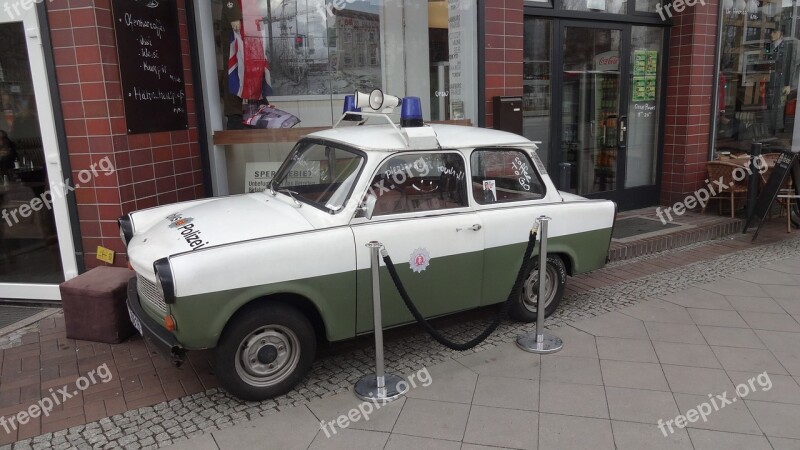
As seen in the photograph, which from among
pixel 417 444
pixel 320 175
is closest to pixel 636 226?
pixel 320 175

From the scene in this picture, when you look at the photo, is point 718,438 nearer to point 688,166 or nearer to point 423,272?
point 423,272

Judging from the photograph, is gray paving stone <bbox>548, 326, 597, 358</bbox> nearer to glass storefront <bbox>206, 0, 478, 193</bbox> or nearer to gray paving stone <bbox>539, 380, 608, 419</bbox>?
gray paving stone <bbox>539, 380, 608, 419</bbox>

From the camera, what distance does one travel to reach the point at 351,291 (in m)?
3.72

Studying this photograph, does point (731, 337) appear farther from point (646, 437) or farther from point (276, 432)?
point (276, 432)

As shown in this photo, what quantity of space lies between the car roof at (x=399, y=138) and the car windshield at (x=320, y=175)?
95mm

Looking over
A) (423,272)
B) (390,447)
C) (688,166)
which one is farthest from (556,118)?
(390,447)

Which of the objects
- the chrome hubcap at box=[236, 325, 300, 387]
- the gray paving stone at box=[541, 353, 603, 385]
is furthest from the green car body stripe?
the gray paving stone at box=[541, 353, 603, 385]

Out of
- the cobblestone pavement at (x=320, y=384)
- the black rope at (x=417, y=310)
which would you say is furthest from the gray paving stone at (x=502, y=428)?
the cobblestone pavement at (x=320, y=384)

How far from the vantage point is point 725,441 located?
10.5ft

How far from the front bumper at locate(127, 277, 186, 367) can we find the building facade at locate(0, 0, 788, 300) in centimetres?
158

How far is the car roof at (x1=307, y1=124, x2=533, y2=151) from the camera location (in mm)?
3977

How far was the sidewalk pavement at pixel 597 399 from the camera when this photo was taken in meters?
3.23

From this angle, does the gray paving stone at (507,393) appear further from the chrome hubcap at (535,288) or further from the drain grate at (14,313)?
the drain grate at (14,313)

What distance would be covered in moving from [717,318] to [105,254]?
17.4 ft
